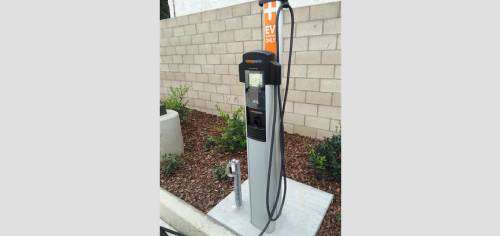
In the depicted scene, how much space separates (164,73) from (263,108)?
4503mm

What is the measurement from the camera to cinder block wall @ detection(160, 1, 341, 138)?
298 cm

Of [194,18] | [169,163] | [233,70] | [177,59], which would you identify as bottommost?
[169,163]

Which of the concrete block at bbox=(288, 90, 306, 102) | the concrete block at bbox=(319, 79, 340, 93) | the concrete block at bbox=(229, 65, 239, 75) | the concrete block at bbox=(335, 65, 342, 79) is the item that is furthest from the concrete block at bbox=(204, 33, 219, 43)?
the concrete block at bbox=(335, 65, 342, 79)

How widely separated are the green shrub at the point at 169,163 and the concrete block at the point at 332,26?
7.85ft

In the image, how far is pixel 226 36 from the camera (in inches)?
155

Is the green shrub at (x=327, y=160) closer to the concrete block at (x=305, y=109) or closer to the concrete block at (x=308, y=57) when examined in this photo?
the concrete block at (x=305, y=109)

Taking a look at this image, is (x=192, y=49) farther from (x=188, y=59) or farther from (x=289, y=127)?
(x=289, y=127)

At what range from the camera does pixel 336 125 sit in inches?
124

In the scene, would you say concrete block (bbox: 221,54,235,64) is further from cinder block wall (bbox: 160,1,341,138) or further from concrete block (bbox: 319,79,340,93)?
concrete block (bbox: 319,79,340,93)

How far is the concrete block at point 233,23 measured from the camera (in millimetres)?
3710

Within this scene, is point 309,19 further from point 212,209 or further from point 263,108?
point 212,209

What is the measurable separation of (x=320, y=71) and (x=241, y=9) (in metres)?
1.59

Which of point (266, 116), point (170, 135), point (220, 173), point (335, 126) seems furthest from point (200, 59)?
point (266, 116)

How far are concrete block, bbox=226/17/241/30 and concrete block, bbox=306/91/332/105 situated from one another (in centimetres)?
157
